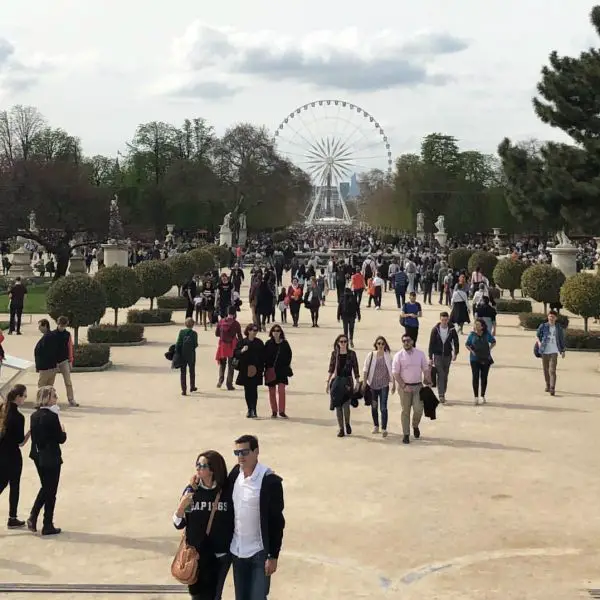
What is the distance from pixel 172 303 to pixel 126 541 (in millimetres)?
24277

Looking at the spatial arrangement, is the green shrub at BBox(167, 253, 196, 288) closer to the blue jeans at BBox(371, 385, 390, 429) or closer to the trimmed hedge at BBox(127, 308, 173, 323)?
the trimmed hedge at BBox(127, 308, 173, 323)

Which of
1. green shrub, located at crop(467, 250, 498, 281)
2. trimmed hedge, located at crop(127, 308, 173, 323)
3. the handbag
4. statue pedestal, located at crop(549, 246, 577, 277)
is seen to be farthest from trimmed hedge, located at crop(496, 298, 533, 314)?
the handbag

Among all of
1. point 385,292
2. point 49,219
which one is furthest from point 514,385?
point 49,219

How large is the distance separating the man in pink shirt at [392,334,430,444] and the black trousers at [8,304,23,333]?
14.7 metres

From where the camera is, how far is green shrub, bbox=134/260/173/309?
28453 mm

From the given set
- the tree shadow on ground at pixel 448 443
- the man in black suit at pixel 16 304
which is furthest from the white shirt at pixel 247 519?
the man in black suit at pixel 16 304

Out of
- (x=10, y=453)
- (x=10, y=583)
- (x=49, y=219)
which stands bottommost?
(x=10, y=583)

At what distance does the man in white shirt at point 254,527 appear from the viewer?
546cm

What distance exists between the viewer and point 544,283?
2656cm

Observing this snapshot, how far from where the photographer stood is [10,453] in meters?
8.56

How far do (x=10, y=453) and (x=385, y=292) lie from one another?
33.5 metres

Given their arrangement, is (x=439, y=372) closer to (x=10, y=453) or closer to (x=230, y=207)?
(x=10, y=453)

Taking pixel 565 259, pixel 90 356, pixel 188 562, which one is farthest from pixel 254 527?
pixel 565 259

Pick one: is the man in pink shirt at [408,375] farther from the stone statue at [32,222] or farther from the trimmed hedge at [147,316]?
the stone statue at [32,222]
